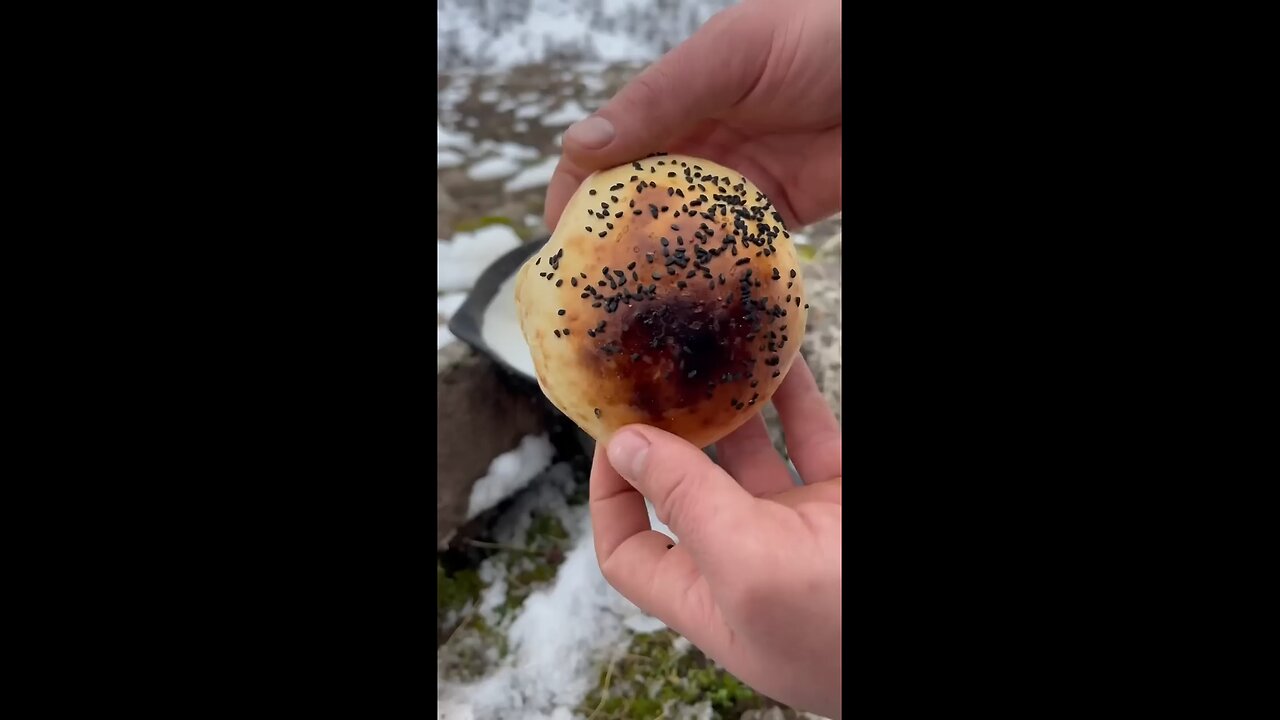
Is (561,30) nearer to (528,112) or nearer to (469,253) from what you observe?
(528,112)

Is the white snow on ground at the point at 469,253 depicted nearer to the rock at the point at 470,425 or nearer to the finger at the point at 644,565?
the rock at the point at 470,425

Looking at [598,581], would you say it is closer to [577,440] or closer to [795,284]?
[577,440]

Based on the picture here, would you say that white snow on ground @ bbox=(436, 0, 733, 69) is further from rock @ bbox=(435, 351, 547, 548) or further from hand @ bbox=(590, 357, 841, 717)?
hand @ bbox=(590, 357, 841, 717)

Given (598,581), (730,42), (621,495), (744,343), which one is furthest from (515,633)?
(730,42)

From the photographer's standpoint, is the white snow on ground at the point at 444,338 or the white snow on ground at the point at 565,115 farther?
the white snow on ground at the point at 565,115

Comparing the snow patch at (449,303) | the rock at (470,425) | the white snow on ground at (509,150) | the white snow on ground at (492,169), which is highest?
the white snow on ground at (509,150)

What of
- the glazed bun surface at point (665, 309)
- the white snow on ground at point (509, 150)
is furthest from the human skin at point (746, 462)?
the white snow on ground at point (509, 150)

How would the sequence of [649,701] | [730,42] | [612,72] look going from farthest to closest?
[612,72], [649,701], [730,42]
